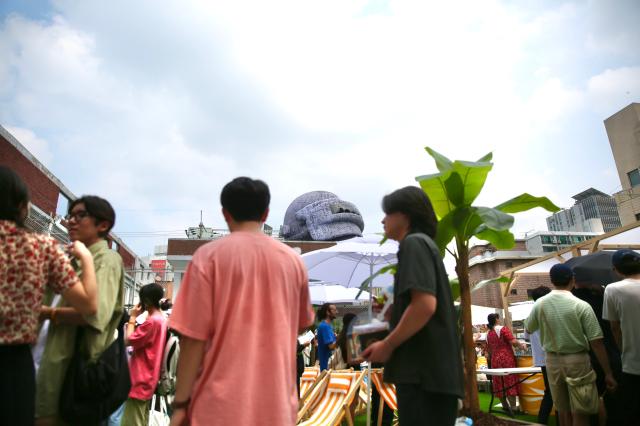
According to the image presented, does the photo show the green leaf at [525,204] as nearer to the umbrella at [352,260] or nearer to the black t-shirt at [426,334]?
the black t-shirt at [426,334]

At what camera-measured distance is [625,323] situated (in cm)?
387

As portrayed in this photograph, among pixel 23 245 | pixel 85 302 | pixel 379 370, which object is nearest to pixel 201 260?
pixel 85 302

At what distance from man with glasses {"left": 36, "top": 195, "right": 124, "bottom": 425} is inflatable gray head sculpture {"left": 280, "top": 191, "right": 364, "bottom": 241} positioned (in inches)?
1445

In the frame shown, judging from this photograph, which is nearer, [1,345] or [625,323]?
[1,345]

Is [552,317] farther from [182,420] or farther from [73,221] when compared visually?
[73,221]

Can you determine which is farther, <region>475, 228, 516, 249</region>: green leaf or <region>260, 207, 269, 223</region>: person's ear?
<region>475, 228, 516, 249</region>: green leaf

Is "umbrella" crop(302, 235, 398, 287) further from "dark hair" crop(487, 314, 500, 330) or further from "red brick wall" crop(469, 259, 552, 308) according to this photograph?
"red brick wall" crop(469, 259, 552, 308)

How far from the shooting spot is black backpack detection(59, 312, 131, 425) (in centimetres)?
202

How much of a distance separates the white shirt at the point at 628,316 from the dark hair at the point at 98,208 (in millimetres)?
4219

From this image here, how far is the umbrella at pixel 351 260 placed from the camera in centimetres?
680

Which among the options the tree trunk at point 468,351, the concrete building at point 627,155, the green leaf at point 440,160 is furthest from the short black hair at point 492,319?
the concrete building at point 627,155

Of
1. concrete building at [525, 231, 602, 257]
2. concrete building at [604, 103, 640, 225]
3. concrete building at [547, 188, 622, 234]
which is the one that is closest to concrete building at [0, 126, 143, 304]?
concrete building at [604, 103, 640, 225]

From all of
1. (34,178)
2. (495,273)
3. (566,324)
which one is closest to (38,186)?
(34,178)

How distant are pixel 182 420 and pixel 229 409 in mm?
232
